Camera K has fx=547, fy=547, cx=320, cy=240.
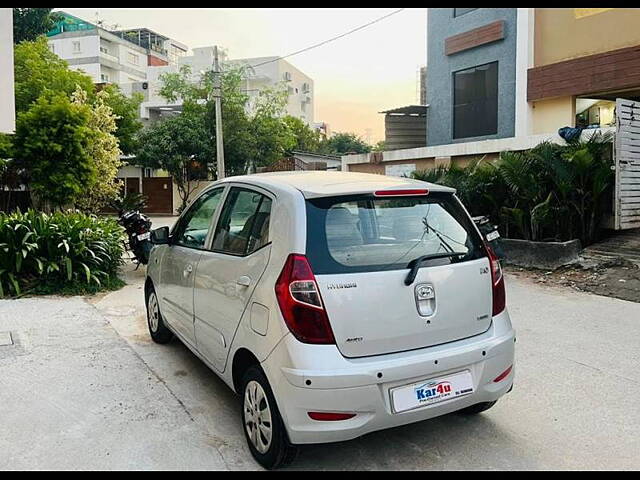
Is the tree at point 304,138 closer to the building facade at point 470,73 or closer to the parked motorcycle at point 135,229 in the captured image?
the building facade at point 470,73

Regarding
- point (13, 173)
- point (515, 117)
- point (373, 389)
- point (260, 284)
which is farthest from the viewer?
point (515, 117)

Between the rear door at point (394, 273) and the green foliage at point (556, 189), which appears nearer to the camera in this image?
the rear door at point (394, 273)

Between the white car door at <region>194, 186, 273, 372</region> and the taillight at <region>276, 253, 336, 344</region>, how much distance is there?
0.29 metres

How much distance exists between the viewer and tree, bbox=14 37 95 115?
20.2 meters

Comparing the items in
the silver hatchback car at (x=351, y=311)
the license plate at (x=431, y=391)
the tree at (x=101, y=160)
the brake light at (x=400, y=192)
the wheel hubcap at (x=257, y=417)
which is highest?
the tree at (x=101, y=160)

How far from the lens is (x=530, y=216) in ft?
29.7

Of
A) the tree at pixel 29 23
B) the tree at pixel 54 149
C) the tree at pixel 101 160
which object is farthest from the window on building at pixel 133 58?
the tree at pixel 54 149

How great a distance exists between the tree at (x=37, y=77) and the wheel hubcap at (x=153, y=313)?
1700cm

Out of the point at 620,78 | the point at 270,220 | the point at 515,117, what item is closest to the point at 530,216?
the point at 620,78

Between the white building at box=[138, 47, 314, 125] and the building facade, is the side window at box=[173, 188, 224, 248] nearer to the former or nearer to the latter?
the building facade

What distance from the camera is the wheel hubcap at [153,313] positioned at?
5.03m

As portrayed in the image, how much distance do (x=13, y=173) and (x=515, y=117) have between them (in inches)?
478

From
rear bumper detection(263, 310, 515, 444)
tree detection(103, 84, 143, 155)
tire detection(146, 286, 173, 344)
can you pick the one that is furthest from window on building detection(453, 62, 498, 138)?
tree detection(103, 84, 143, 155)

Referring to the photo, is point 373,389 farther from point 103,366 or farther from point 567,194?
point 567,194
